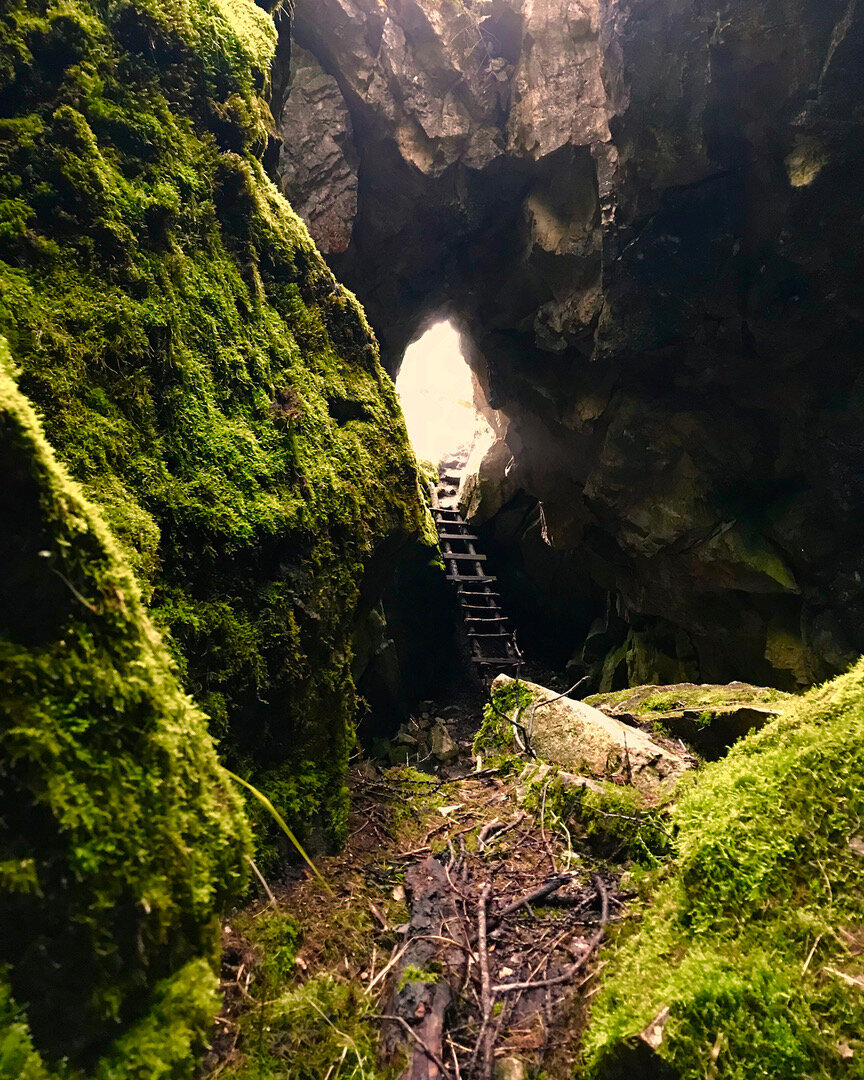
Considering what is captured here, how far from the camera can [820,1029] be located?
4.12ft

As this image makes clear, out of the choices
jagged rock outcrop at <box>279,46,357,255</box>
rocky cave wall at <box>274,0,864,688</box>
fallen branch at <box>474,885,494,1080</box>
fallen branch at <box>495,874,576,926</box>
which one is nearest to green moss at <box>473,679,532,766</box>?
fallen branch at <box>495,874,576,926</box>

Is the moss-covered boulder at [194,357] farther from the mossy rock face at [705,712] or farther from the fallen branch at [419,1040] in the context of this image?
the mossy rock face at [705,712]

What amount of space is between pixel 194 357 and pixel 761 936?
3371mm

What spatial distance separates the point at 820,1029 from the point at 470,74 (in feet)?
39.0

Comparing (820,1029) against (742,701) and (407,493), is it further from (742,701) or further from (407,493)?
(407,493)

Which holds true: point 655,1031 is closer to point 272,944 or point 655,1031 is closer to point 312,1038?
point 312,1038

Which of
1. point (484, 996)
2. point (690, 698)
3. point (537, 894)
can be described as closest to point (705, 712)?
point (690, 698)

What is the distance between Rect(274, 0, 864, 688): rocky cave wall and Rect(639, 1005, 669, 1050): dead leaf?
21.7 ft

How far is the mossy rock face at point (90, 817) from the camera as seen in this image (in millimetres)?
958

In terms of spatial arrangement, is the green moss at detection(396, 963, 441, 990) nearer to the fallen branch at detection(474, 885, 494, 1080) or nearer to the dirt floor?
the dirt floor

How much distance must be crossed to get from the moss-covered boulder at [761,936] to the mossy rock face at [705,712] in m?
1.40

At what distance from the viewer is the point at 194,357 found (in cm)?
305

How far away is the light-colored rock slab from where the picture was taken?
353 cm

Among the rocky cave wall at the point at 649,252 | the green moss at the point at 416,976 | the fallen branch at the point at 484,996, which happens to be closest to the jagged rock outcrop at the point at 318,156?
the rocky cave wall at the point at 649,252
